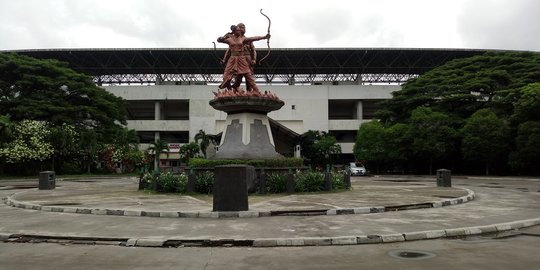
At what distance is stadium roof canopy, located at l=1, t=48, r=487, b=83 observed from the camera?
56.6 m

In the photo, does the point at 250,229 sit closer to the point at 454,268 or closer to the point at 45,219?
the point at 454,268

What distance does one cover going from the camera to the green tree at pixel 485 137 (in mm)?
36844

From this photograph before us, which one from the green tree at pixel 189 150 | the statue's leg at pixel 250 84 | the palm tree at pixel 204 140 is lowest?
the green tree at pixel 189 150

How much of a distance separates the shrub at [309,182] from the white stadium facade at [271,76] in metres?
38.3

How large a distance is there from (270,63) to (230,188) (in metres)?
49.9

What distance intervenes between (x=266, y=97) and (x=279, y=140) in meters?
26.4

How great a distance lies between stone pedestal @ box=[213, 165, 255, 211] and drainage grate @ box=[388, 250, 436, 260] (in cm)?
529

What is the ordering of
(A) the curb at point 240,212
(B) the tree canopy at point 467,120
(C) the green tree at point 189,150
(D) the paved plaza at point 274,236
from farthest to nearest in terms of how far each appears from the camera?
(C) the green tree at point 189,150 → (B) the tree canopy at point 467,120 → (A) the curb at point 240,212 → (D) the paved plaza at point 274,236

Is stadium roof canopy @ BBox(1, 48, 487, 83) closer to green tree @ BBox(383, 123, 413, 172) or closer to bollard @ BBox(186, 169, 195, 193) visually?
green tree @ BBox(383, 123, 413, 172)

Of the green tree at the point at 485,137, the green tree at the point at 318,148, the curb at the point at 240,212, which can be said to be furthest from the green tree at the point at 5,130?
the green tree at the point at 485,137

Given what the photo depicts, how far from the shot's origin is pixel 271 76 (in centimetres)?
6488

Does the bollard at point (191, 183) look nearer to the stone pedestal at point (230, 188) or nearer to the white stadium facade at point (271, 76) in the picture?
the stone pedestal at point (230, 188)

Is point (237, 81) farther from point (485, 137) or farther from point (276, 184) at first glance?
point (485, 137)

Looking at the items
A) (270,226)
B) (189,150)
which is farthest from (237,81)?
(189,150)
